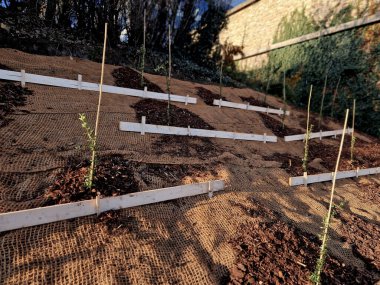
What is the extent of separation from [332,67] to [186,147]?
8846 mm

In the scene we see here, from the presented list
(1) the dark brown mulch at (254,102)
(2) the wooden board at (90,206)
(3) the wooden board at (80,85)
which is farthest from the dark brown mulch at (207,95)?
(2) the wooden board at (90,206)

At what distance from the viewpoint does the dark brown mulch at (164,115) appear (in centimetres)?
593

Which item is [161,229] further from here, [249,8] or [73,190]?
[249,8]

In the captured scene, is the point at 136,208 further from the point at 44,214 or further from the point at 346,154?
the point at 346,154

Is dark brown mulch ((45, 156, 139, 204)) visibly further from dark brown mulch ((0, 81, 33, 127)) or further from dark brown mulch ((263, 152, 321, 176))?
dark brown mulch ((263, 152, 321, 176))

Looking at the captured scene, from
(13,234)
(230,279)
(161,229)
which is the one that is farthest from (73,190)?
(230,279)

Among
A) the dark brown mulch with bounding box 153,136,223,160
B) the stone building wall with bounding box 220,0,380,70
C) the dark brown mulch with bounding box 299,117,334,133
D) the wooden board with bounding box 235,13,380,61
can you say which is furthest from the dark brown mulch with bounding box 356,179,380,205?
the stone building wall with bounding box 220,0,380,70

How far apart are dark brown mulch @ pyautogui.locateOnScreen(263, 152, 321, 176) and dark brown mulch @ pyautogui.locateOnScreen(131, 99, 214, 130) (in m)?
1.59

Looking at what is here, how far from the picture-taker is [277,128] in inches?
310

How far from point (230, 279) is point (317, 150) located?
218 inches

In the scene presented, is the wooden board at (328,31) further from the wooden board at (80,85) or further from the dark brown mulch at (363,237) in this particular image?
the dark brown mulch at (363,237)

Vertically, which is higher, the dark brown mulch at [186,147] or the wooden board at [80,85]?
the wooden board at [80,85]

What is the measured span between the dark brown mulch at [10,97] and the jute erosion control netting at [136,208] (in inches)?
4.9

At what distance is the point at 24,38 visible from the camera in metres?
7.68
